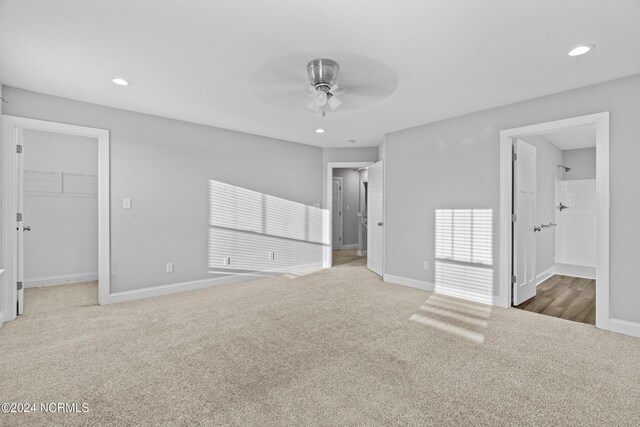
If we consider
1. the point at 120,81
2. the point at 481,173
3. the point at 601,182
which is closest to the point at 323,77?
the point at 120,81

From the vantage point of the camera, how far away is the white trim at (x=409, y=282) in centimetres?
427

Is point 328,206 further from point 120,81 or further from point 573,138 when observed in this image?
point 573,138

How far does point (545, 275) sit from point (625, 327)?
2.35m

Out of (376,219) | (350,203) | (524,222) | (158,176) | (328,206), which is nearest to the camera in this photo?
(524,222)

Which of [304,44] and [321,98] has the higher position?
[304,44]

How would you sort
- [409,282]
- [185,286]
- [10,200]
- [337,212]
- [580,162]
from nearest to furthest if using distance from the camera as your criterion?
[10,200] → [185,286] → [409,282] → [580,162] → [337,212]

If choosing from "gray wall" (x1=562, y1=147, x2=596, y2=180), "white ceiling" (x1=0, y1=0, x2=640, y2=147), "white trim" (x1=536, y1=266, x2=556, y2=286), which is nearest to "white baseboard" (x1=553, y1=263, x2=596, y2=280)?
"white trim" (x1=536, y1=266, x2=556, y2=286)

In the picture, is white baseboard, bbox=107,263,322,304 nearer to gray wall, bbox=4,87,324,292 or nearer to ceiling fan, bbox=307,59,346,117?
gray wall, bbox=4,87,324,292

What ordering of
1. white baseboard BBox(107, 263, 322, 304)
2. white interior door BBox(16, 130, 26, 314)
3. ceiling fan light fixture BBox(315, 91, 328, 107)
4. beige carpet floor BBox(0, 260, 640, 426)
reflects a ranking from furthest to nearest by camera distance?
1. white baseboard BBox(107, 263, 322, 304)
2. white interior door BBox(16, 130, 26, 314)
3. ceiling fan light fixture BBox(315, 91, 328, 107)
4. beige carpet floor BBox(0, 260, 640, 426)

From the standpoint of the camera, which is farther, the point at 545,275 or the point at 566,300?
the point at 545,275

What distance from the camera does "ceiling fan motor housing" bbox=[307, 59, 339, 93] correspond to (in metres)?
2.47

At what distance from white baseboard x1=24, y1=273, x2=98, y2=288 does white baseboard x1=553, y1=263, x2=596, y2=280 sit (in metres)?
7.97

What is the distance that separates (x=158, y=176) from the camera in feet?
13.1

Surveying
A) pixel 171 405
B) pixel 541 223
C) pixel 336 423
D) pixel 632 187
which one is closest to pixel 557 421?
pixel 336 423
